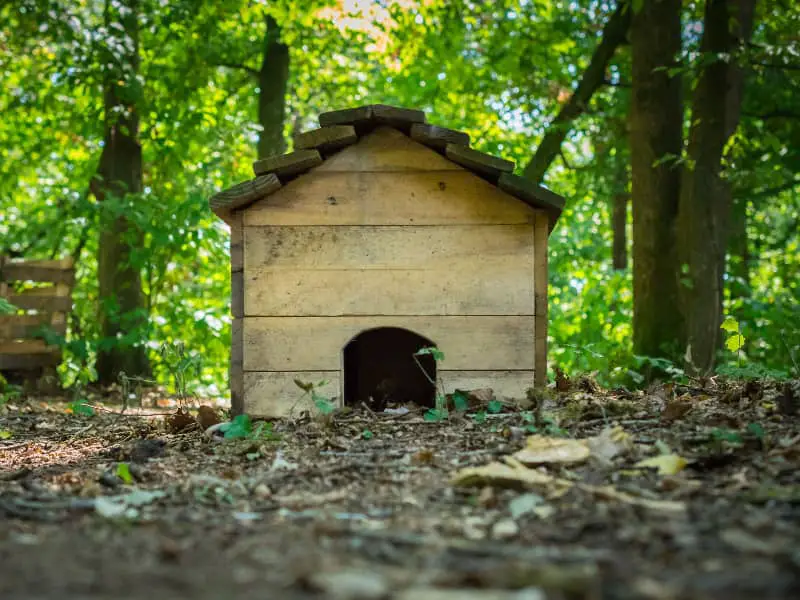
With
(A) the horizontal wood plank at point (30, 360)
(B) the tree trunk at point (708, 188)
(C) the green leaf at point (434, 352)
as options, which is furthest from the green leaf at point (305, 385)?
(A) the horizontal wood plank at point (30, 360)

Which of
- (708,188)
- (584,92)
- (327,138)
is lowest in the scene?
(327,138)

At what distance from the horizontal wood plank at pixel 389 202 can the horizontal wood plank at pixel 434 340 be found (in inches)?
22.0

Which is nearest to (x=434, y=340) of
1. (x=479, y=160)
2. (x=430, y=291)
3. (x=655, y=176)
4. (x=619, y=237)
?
(x=430, y=291)

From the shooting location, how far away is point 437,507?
2984mm

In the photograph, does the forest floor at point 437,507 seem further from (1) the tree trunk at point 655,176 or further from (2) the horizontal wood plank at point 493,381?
(1) the tree trunk at point 655,176

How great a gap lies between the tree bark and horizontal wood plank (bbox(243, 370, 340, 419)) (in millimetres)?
5225

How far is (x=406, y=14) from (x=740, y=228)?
5286 mm

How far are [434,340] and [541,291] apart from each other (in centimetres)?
67

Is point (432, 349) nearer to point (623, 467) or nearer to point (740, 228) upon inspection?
point (623, 467)

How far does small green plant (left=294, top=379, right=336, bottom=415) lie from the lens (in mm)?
4543

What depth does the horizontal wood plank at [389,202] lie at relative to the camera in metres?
5.15

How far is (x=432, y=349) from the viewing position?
189 inches

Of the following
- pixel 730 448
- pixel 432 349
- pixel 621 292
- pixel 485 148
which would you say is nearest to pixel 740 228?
pixel 621 292

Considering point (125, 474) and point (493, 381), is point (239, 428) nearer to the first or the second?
point (125, 474)
